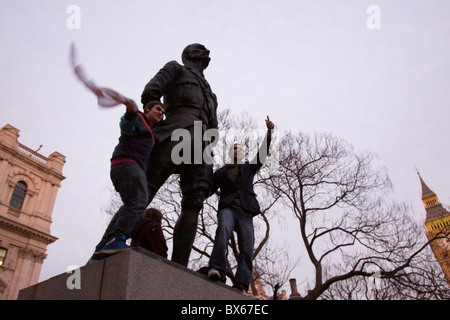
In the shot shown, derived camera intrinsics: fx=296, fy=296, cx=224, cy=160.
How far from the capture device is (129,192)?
260 cm

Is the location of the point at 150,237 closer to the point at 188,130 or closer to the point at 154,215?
the point at 154,215

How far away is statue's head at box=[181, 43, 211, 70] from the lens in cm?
410

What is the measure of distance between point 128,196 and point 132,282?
83 cm

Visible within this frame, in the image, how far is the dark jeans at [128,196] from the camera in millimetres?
2479

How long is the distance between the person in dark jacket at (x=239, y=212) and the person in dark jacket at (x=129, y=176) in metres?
1.04

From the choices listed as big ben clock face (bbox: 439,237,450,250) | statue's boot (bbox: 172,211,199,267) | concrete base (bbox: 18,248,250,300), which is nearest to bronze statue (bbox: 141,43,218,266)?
statue's boot (bbox: 172,211,199,267)

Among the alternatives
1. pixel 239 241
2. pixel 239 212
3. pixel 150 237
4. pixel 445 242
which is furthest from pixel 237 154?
pixel 445 242

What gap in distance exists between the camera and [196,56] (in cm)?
410

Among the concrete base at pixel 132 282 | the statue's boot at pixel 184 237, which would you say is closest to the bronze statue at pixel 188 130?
the statue's boot at pixel 184 237

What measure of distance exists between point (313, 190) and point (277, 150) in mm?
2403

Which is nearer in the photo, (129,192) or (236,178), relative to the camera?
(129,192)
